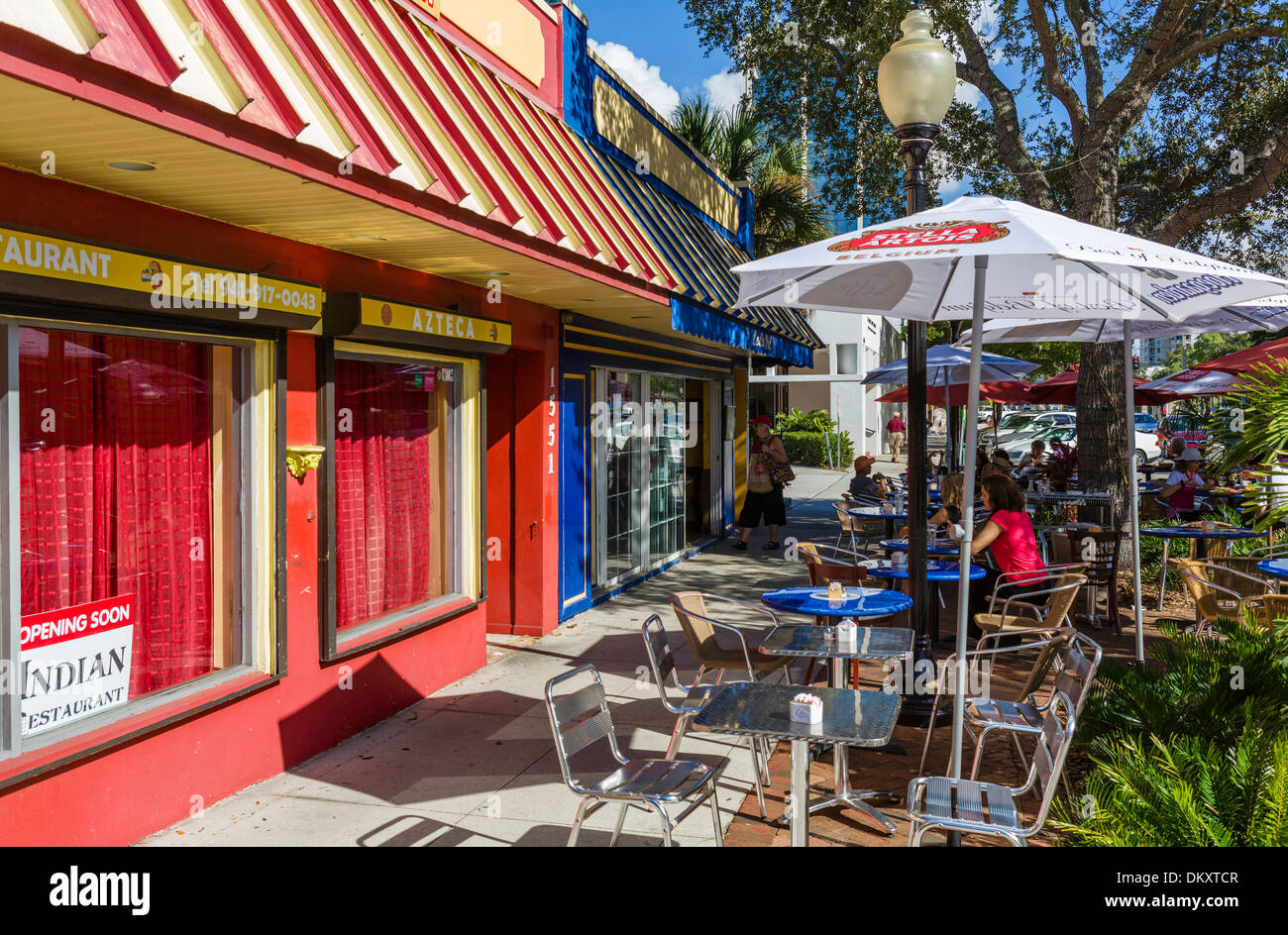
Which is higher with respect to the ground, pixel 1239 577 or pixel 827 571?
pixel 827 571

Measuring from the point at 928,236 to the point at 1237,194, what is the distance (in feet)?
32.4

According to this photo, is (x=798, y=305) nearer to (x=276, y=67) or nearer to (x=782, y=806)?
(x=782, y=806)

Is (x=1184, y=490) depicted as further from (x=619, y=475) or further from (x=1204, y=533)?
(x=619, y=475)

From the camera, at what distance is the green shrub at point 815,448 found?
3294cm

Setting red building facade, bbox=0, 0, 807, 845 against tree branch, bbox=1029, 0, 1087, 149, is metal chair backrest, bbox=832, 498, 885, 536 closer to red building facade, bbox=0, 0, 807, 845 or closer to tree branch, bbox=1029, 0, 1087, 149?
red building facade, bbox=0, 0, 807, 845

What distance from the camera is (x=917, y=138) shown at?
6.06 meters

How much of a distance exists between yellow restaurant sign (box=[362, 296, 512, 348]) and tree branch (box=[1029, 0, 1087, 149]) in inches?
345

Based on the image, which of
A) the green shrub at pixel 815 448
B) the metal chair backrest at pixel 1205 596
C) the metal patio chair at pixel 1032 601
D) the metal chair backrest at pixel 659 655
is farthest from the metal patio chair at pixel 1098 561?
the green shrub at pixel 815 448

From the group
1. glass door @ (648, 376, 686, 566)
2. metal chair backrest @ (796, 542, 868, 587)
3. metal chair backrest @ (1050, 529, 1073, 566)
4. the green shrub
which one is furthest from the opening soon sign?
the green shrub

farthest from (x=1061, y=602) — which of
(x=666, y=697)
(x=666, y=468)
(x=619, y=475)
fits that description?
(x=666, y=468)

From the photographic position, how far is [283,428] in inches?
217

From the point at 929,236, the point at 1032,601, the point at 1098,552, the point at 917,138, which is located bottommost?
the point at 1032,601

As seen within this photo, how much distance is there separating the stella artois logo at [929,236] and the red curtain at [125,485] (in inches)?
135

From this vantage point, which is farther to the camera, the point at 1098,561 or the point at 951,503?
the point at 951,503
